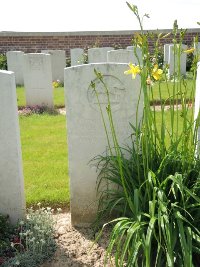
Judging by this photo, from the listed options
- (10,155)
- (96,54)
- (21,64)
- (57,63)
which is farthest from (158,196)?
(57,63)

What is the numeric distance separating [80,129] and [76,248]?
1.05m

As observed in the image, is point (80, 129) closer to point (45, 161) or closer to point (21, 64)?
point (45, 161)

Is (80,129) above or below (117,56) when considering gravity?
below

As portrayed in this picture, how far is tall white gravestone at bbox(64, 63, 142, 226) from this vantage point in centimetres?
308

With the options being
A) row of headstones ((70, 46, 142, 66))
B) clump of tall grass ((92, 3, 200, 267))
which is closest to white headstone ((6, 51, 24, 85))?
row of headstones ((70, 46, 142, 66))

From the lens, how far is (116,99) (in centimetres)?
312

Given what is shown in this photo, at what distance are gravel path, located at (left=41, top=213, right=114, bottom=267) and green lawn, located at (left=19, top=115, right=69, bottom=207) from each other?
0.54 m

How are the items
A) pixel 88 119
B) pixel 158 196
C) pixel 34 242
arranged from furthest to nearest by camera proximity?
pixel 88 119
pixel 34 242
pixel 158 196

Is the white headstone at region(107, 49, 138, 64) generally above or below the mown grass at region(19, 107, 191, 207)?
above

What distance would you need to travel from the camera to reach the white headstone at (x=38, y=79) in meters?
8.02

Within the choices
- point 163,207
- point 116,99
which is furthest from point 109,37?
point 163,207

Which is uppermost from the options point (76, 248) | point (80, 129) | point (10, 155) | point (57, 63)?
point (57, 63)

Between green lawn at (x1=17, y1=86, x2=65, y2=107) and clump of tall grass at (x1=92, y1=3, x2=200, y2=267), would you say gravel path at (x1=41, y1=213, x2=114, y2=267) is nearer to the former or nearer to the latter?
clump of tall grass at (x1=92, y1=3, x2=200, y2=267)

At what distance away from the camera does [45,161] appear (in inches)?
191
